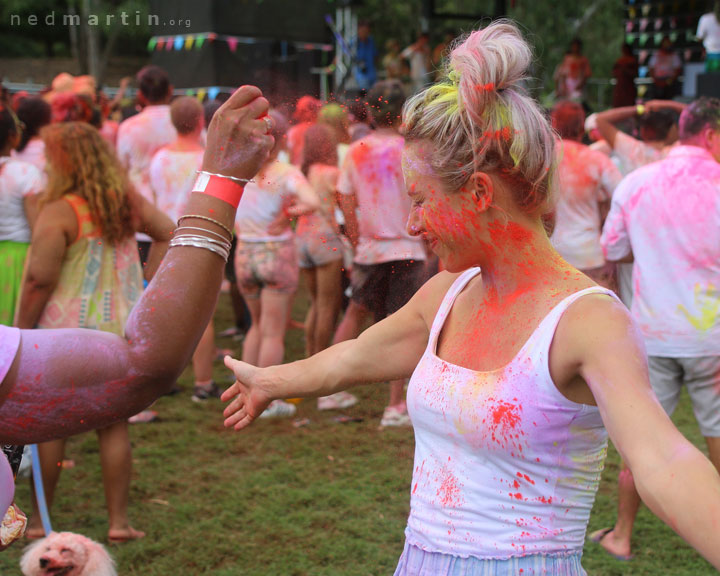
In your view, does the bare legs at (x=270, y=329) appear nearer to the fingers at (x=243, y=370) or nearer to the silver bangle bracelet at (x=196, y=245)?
the fingers at (x=243, y=370)

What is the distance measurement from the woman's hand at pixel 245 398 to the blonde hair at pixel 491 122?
2.29 feet

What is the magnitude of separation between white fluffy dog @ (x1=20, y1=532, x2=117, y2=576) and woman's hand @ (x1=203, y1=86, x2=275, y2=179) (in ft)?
4.76

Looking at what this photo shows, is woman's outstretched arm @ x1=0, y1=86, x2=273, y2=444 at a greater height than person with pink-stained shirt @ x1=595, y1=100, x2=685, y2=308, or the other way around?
woman's outstretched arm @ x1=0, y1=86, x2=273, y2=444

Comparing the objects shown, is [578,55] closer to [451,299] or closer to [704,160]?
[704,160]

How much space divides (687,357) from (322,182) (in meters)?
2.00

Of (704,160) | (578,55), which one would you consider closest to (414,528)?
(704,160)

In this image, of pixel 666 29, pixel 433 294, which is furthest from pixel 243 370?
pixel 666 29

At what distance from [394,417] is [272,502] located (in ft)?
2.89

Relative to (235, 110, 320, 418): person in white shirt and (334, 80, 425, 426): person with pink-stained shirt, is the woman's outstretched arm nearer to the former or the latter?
(334, 80, 425, 426): person with pink-stained shirt

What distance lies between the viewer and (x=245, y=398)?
6.40 ft

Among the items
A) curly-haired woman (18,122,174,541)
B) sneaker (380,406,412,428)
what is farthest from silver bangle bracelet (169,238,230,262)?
sneaker (380,406,412,428)

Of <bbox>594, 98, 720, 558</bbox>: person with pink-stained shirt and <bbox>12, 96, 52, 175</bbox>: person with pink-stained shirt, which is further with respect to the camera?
<bbox>12, 96, 52, 175</bbox>: person with pink-stained shirt

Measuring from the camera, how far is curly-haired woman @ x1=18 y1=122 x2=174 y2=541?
3.62 meters

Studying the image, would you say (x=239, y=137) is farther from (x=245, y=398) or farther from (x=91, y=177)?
(x=91, y=177)
